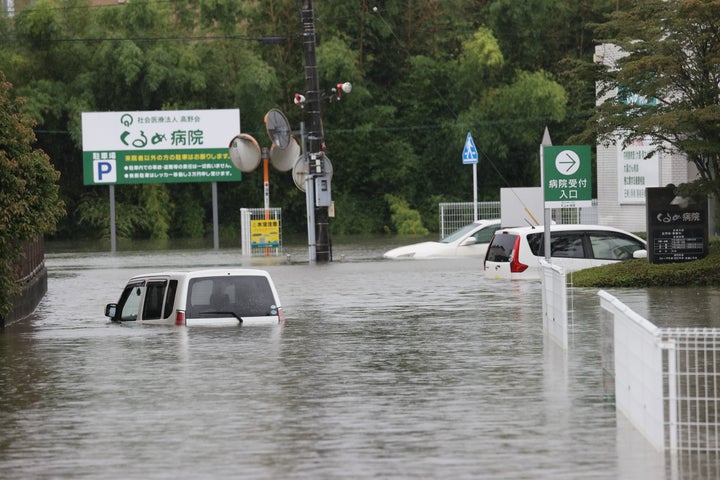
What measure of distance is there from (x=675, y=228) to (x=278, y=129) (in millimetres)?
18436

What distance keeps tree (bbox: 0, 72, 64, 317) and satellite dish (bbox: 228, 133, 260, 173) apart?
89.2 ft

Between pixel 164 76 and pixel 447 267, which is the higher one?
pixel 164 76

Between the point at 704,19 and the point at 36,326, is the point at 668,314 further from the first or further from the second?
the point at 36,326

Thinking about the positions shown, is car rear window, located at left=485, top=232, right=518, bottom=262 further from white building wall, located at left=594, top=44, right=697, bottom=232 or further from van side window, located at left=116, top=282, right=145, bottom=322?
white building wall, located at left=594, top=44, right=697, bottom=232

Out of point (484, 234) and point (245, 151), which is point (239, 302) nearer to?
point (484, 234)

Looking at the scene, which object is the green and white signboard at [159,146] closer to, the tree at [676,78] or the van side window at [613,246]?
the van side window at [613,246]

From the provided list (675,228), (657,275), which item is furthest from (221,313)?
(675,228)

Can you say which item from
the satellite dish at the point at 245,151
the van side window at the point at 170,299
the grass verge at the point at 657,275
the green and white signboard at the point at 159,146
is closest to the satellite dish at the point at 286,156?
the satellite dish at the point at 245,151

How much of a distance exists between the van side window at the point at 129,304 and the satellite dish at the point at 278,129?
18.4 metres

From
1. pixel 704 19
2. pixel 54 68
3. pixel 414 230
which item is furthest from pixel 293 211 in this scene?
pixel 704 19

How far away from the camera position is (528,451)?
32.7 feet

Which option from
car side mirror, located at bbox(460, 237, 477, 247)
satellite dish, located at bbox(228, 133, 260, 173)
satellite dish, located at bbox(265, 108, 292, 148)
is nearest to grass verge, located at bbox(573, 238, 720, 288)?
car side mirror, located at bbox(460, 237, 477, 247)

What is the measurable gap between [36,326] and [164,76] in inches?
1551

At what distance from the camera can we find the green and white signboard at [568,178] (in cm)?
2252
